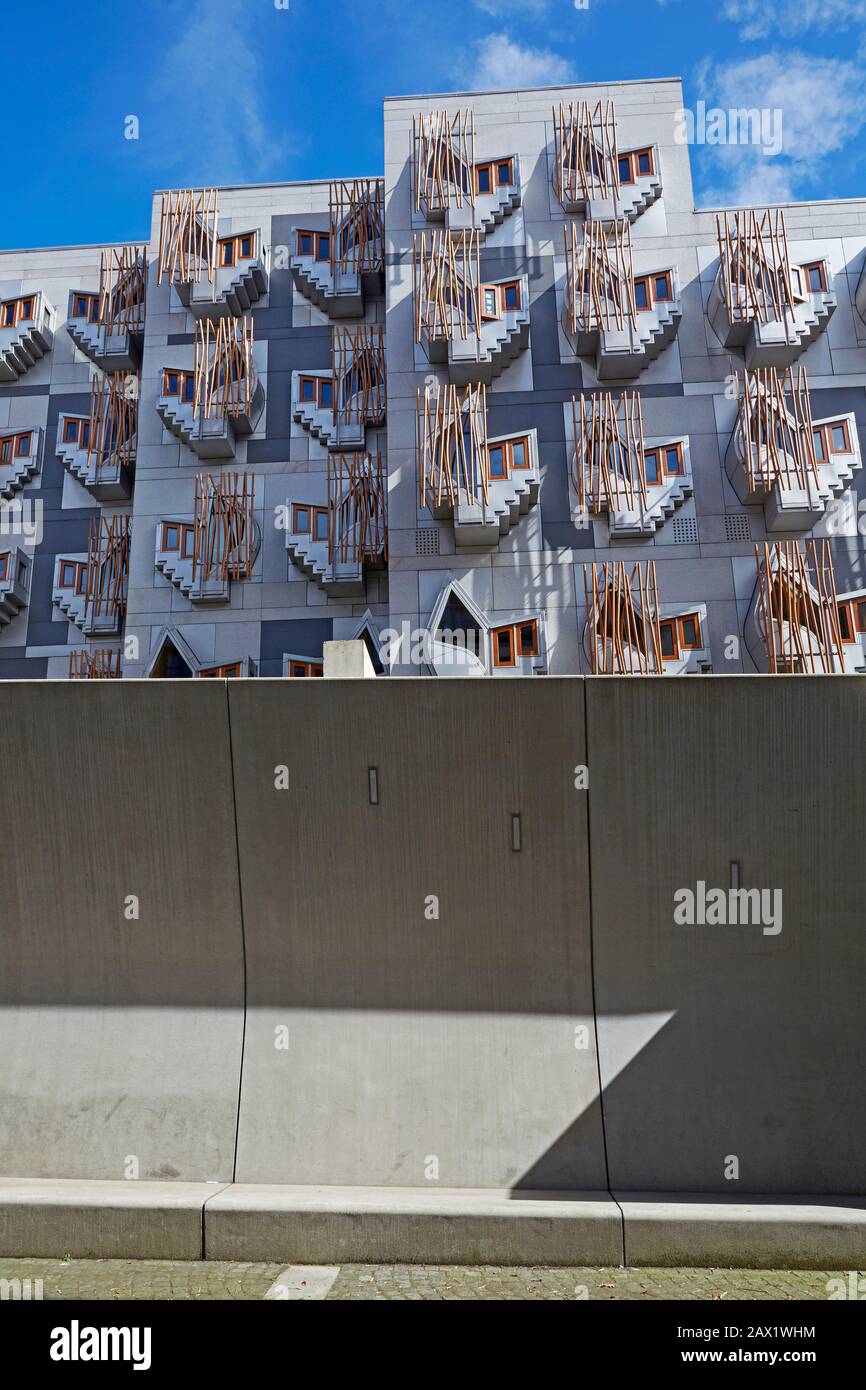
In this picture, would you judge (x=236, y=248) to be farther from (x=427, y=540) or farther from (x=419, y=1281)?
(x=419, y=1281)

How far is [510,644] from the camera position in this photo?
21219 millimetres

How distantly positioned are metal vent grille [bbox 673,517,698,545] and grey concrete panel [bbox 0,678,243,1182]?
51.1ft

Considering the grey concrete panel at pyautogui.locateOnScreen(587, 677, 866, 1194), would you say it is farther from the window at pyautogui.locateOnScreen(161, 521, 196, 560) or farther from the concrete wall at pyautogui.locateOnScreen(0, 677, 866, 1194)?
the window at pyautogui.locateOnScreen(161, 521, 196, 560)

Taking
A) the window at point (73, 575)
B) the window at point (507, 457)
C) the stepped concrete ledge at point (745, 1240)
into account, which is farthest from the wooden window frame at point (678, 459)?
the stepped concrete ledge at point (745, 1240)

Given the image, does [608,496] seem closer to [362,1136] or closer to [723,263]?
[723,263]

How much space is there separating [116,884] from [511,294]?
63.3 feet

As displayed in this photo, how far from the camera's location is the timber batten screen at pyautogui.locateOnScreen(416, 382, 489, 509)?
2148 centimetres

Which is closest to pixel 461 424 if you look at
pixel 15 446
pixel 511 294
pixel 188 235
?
pixel 511 294

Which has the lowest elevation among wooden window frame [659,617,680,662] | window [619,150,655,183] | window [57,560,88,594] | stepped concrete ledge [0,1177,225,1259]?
stepped concrete ledge [0,1177,225,1259]

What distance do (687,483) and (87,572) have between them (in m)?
15.3

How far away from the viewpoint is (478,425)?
72.7 ft

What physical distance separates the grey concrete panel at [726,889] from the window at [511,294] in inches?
697

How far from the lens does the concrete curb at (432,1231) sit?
6.87 metres

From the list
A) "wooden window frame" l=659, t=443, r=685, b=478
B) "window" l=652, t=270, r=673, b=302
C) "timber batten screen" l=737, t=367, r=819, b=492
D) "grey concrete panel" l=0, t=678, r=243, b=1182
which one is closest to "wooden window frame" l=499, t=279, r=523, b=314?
"window" l=652, t=270, r=673, b=302
